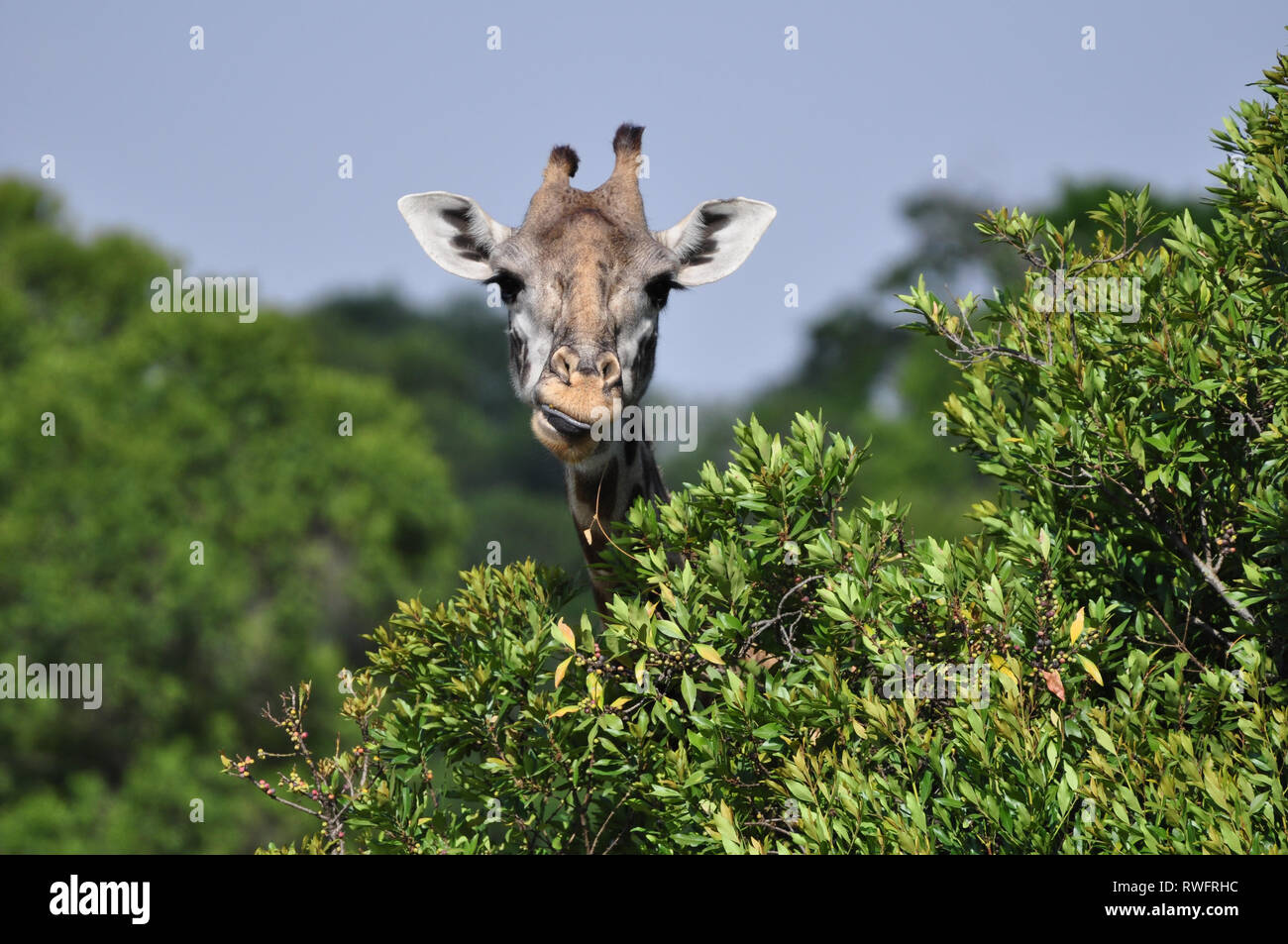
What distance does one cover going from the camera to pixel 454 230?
30.2ft

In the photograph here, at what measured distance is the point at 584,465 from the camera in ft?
27.0

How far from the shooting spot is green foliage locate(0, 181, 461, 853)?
35.1 metres

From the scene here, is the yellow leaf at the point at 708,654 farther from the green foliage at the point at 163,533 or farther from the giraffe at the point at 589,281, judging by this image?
the green foliage at the point at 163,533

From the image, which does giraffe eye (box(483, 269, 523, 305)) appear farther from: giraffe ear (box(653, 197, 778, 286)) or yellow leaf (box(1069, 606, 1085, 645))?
yellow leaf (box(1069, 606, 1085, 645))

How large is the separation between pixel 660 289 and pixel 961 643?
3327mm

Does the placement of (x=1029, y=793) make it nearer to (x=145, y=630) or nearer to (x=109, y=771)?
(x=145, y=630)

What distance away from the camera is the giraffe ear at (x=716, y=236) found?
29.7ft

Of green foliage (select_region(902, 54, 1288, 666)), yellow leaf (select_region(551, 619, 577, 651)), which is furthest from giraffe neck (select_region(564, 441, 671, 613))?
green foliage (select_region(902, 54, 1288, 666))

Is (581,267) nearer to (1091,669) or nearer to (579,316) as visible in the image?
(579,316)

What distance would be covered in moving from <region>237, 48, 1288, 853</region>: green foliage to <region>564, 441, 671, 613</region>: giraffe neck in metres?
0.45

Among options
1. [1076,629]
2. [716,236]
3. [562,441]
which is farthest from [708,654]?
[716,236]

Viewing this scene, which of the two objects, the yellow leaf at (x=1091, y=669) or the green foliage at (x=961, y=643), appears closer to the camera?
the green foliage at (x=961, y=643)

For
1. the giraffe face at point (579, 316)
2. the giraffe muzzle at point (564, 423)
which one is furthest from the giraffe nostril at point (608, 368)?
the giraffe muzzle at point (564, 423)
